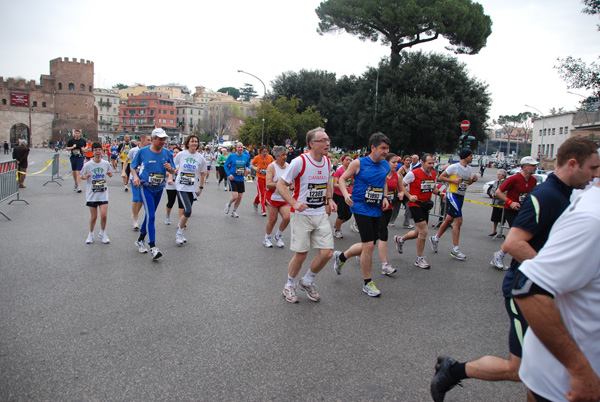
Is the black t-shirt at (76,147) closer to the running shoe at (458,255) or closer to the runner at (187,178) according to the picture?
the runner at (187,178)

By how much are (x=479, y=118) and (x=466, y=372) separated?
3642cm

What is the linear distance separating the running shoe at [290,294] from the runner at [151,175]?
8.71 ft

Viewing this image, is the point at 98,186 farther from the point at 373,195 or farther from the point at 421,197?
the point at 421,197

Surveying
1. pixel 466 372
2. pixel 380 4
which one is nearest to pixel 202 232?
pixel 466 372

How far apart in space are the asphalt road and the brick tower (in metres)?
86.7

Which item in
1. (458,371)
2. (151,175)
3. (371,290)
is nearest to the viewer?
(458,371)

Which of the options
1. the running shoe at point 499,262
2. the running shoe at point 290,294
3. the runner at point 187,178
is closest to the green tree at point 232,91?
the runner at point 187,178

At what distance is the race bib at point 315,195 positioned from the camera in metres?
5.11

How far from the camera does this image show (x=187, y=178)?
8.41 meters

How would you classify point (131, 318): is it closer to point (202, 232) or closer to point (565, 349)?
point (565, 349)

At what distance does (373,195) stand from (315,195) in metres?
0.85

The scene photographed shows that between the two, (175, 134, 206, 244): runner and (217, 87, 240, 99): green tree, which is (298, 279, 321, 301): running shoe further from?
(217, 87, 240, 99): green tree

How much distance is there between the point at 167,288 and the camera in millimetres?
5453

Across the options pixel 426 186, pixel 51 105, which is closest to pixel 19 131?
pixel 51 105
